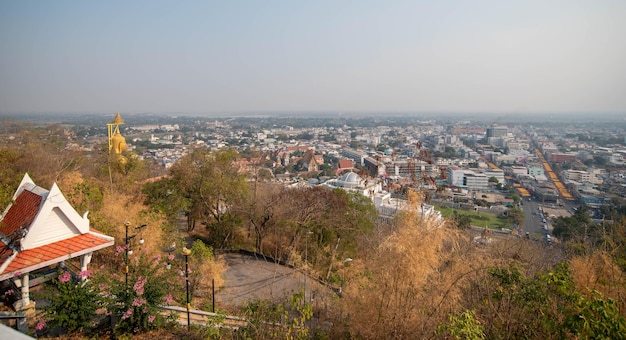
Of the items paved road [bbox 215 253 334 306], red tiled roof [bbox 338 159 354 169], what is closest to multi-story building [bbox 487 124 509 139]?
red tiled roof [bbox 338 159 354 169]

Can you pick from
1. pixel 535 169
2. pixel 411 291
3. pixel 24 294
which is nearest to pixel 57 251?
pixel 24 294

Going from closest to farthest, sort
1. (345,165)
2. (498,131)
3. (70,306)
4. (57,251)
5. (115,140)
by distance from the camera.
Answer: (70,306) < (57,251) < (115,140) < (345,165) < (498,131)

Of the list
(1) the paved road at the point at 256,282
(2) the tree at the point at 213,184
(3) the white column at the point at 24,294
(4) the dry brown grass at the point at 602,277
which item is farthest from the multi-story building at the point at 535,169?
(3) the white column at the point at 24,294

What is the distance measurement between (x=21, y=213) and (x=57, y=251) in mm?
1144

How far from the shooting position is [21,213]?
19.5ft

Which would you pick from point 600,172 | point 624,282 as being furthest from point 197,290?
point 600,172

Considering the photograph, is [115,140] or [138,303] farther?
[115,140]

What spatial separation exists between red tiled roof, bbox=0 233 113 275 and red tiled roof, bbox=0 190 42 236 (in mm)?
483

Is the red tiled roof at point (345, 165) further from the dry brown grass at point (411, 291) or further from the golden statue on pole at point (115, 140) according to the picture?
the dry brown grass at point (411, 291)

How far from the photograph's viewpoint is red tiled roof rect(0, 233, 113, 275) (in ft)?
16.4

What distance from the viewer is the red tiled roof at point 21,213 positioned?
5676 mm

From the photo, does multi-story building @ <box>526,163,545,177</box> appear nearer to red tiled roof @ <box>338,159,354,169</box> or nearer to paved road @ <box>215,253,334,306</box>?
red tiled roof @ <box>338,159,354,169</box>

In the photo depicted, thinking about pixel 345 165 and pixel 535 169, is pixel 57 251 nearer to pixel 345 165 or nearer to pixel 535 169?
pixel 345 165

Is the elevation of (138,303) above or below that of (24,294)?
above
